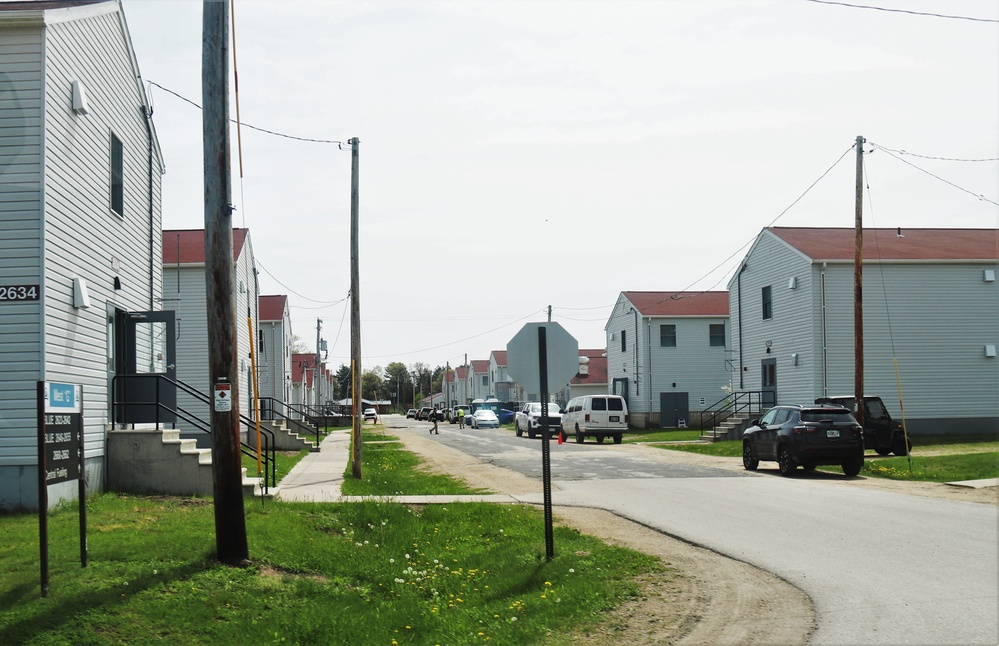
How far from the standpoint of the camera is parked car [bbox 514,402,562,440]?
4547cm

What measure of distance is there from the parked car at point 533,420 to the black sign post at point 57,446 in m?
34.5

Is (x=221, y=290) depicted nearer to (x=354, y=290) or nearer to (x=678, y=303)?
(x=354, y=290)

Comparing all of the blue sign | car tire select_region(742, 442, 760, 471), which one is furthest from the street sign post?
car tire select_region(742, 442, 760, 471)

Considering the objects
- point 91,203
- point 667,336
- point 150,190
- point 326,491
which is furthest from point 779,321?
point 91,203

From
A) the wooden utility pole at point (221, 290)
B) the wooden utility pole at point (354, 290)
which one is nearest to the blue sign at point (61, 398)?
the wooden utility pole at point (221, 290)

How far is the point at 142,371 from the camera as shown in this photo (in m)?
19.0

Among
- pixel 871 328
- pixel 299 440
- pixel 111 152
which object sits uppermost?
pixel 111 152

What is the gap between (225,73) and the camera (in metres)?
9.59

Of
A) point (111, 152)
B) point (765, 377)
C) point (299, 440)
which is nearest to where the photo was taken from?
point (111, 152)

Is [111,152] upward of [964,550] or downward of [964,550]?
upward

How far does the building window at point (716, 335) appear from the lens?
5447 centimetres

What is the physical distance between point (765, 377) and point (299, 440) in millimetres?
20397

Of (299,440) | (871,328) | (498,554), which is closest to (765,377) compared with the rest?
(871,328)

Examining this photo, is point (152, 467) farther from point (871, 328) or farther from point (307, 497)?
point (871, 328)
